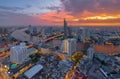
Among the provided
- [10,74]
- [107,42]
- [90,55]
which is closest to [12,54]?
[10,74]

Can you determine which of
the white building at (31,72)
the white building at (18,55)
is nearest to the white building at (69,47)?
the white building at (18,55)

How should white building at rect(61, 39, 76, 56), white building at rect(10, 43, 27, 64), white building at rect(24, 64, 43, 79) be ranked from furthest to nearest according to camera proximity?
1. white building at rect(61, 39, 76, 56)
2. white building at rect(10, 43, 27, 64)
3. white building at rect(24, 64, 43, 79)

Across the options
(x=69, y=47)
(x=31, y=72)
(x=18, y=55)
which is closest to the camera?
(x=31, y=72)

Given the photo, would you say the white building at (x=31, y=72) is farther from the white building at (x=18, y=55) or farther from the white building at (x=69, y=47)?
the white building at (x=69, y=47)

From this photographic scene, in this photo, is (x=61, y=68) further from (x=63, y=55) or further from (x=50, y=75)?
(x=63, y=55)

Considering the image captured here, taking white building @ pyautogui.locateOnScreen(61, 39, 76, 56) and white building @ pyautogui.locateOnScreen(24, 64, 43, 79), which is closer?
white building @ pyautogui.locateOnScreen(24, 64, 43, 79)

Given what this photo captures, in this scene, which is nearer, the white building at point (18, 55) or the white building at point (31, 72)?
the white building at point (31, 72)

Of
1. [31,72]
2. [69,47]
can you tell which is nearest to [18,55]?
[31,72]

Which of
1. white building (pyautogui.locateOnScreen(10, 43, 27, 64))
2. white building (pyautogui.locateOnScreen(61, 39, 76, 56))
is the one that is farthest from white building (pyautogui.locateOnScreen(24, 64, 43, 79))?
white building (pyautogui.locateOnScreen(61, 39, 76, 56))

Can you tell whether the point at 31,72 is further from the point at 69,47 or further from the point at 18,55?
the point at 69,47

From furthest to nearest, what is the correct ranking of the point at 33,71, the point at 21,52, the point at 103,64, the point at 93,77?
the point at 21,52 → the point at 103,64 → the point at 33,71 → the point at 93,77

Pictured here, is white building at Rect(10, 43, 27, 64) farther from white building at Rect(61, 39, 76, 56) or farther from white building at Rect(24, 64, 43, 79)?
white building at Rect(61, 39, 76, 56)
